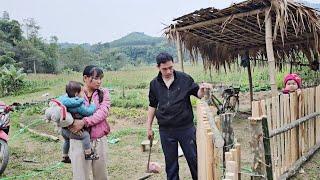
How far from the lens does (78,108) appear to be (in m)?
3.90

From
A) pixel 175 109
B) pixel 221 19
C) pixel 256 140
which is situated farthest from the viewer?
pixel 221 19

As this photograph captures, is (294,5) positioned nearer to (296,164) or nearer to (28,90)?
(296,164)

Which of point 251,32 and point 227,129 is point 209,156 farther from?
point 251,32

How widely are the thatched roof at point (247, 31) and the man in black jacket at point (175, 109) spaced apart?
2.72m

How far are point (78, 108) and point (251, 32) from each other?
6.21m

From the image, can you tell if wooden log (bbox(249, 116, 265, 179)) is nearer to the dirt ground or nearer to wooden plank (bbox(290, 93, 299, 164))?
the dirt ground

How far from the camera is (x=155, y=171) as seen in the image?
233 inches

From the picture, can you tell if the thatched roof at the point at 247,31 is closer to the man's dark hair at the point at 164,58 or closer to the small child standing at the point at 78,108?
the man's dark hair at the point at 164,58

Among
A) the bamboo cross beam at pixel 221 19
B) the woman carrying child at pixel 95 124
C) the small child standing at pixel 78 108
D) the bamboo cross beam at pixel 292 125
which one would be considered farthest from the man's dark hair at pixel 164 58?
the bamboo cross beam at pixel 221 19

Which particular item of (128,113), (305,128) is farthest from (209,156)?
(128,113)

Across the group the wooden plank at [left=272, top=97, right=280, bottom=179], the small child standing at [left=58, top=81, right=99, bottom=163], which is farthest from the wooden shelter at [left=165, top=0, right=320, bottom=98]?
the small child standing at [left=58, top=81, right=99, bottom=163]

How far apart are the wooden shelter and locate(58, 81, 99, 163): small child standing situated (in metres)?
3.61

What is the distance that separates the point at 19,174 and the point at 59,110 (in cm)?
305

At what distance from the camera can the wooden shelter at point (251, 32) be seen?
6.69m
